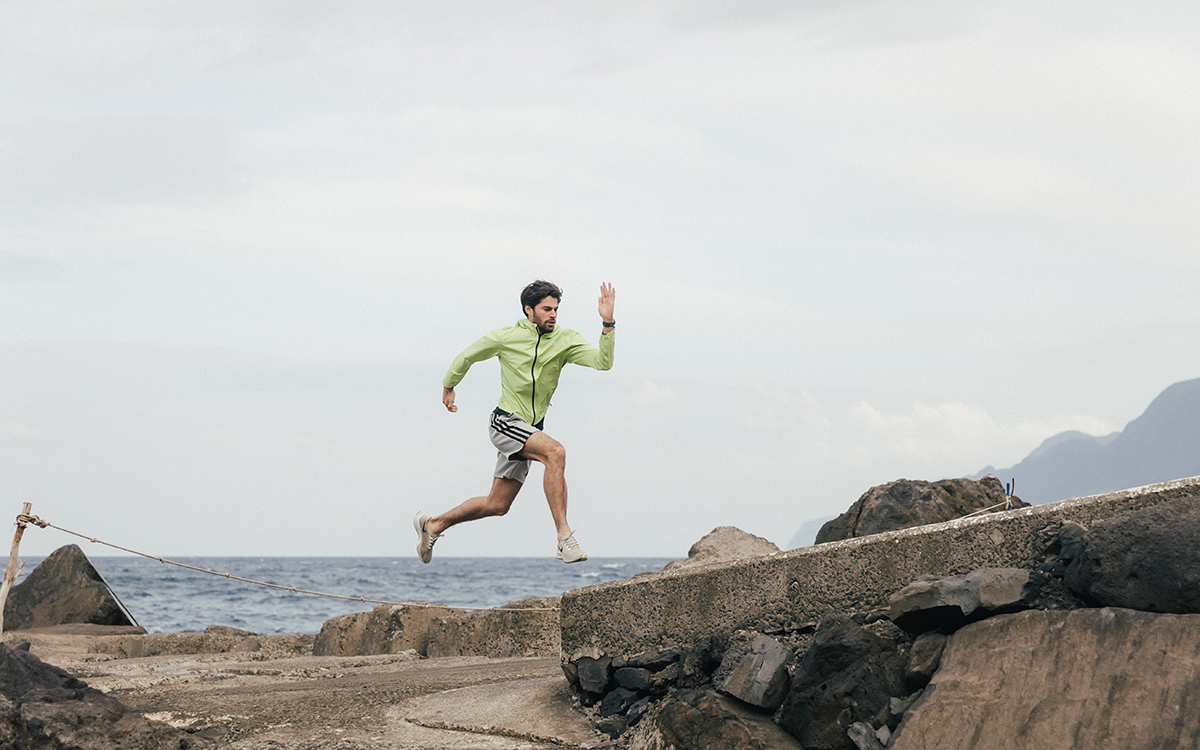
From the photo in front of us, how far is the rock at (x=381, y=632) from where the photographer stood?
9.64 metres

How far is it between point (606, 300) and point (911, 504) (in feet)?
9.75

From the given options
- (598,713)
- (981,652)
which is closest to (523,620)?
(598,713)

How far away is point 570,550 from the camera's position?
19.2 ft

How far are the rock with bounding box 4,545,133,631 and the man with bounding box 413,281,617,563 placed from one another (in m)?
10.2

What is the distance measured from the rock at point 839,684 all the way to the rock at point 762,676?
6 cm

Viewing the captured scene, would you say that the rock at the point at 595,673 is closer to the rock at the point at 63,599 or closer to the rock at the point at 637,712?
the rock at the point at 637,712

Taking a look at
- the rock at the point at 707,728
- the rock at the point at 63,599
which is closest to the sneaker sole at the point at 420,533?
the rock at the point at 707,728

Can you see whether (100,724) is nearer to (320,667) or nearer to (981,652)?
(320,667)

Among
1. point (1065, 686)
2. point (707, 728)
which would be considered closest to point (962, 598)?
point (1065, 686)

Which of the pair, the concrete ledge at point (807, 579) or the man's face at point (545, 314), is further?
the man's face at point (545, 314)

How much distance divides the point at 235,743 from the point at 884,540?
3.26m

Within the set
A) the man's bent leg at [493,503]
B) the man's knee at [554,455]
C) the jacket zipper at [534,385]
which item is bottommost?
the man's bent leg at [493,503]

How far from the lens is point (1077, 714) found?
3684mm

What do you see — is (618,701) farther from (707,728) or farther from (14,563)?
(14,563)
